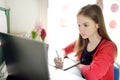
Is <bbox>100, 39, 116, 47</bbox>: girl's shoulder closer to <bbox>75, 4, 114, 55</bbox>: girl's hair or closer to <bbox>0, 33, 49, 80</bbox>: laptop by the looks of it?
<bbox>75, 4, 114, 55</bbox>: girl's hair

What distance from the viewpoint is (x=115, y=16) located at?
6.66 ft

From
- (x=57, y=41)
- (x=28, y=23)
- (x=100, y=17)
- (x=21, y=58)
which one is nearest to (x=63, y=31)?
(x=57, y=41)

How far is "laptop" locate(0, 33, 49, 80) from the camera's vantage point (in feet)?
2.45

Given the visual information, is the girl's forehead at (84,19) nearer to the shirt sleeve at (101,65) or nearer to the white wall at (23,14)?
the shirt sleeve at (101,65)

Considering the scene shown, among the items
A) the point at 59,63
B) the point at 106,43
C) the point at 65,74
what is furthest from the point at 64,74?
the point at 106,43

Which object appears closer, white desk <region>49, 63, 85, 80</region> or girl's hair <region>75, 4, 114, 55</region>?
white desk <region>49, 63, 85, 80</region>

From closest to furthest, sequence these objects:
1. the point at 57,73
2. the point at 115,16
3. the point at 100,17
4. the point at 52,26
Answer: the point at 57,73, the point at 100,17, the point at 115,16, the point at 52,26

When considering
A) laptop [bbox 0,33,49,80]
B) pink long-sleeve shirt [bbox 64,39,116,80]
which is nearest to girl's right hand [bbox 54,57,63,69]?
pink long-sleeve shirt [bbox 64,39,116,80]

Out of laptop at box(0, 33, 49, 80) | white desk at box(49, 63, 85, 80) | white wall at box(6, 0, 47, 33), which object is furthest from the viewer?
white wall at box(6, 0, 47, 33)

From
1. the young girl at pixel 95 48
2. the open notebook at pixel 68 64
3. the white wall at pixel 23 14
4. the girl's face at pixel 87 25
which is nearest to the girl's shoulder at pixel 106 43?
the young girl at pixel 95 48

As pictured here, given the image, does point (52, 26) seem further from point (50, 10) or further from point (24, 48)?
point (24, 48)

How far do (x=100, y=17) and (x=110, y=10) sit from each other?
768 mm

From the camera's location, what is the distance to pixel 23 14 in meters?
1.83

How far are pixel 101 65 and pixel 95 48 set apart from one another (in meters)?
0.21
